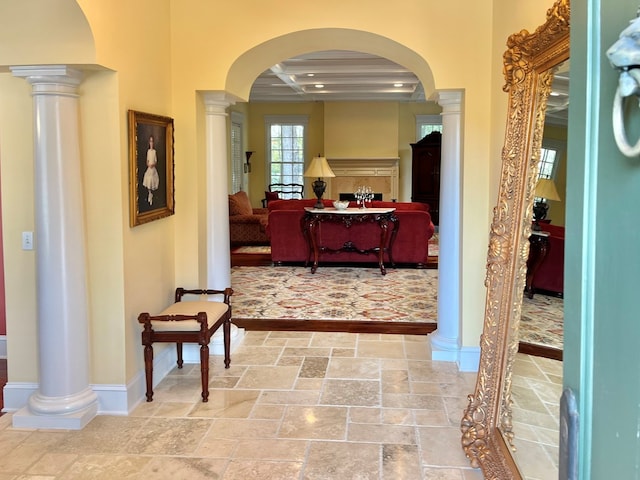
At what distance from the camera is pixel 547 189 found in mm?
2377

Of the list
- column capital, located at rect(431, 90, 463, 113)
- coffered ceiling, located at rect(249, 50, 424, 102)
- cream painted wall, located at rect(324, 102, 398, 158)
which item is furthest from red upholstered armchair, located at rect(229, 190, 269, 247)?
column capital, located at rect(431, 90, 463, 113)

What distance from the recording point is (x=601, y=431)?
→ 873 millimetres

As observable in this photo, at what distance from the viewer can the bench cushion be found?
3.87 metres

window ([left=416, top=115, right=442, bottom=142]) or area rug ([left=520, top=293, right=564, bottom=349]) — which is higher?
window ([left=416, top=115, right=442, bottom=142])

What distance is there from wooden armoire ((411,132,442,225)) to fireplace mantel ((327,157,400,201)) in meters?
→ 0.51

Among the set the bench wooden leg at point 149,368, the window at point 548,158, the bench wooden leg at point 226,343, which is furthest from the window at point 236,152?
the window at point 548,158

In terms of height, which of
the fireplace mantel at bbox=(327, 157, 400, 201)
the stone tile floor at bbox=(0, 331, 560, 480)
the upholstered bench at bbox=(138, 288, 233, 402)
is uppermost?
the fireplace mantel at bbox=(327, 157, 400, 201)

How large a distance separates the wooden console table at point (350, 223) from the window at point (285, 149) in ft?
17.4

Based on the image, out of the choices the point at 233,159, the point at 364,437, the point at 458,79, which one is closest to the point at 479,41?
the point at 458,79

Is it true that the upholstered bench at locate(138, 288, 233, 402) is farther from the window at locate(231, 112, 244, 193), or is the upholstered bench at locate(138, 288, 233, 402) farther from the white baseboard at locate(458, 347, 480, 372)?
the window at locate(231, 112, 244, 193)

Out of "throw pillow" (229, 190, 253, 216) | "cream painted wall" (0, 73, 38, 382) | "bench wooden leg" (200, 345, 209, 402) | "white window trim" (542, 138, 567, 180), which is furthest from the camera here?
"throw pillow" (229, 190, 253, 216)

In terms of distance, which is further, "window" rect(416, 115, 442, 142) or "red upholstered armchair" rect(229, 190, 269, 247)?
"window" rect(416, 115, 442, 142)

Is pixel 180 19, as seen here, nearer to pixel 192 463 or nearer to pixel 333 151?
pixel 192 463

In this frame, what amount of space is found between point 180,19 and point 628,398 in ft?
14.4
